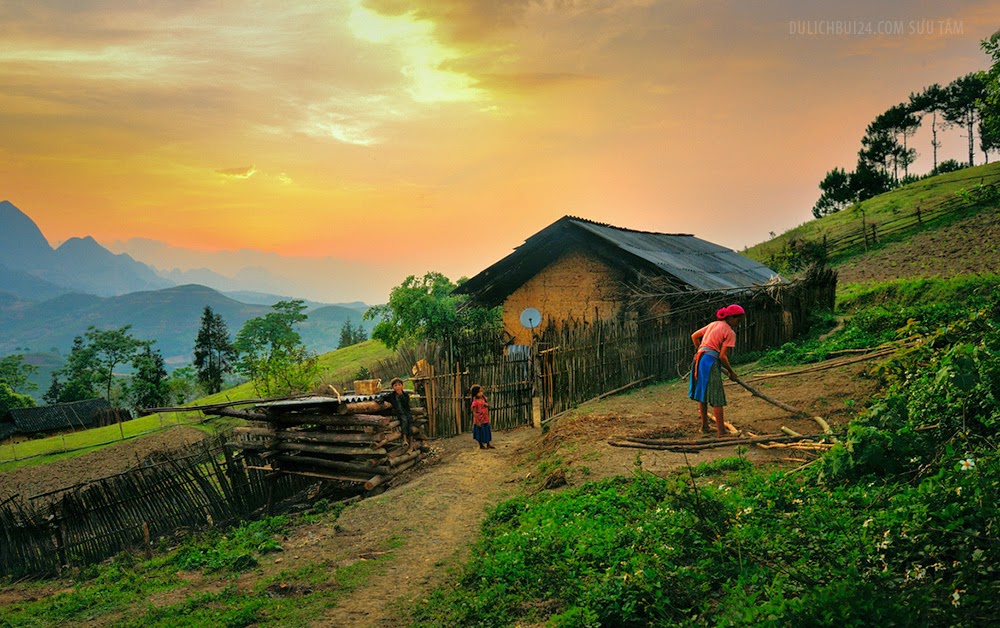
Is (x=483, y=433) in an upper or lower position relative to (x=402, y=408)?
lower

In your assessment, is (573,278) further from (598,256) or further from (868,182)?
(868,182)

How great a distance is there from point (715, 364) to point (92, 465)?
3348 cm

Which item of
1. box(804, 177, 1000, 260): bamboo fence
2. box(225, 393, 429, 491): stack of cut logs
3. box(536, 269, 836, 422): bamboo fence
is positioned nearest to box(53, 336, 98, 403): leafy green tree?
box(225, 393, 429, 491): stack of cut logs

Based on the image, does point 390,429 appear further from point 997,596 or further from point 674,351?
point 997,596

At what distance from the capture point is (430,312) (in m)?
16.8

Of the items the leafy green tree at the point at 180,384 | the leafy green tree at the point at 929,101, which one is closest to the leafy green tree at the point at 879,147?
the leafy green tree at the point at 929,101

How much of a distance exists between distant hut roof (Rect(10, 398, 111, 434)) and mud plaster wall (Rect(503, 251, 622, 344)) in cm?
4791

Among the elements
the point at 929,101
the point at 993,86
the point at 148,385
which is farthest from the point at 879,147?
the point at 148,385

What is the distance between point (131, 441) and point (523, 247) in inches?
1128

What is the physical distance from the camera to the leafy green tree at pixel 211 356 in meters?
61.9

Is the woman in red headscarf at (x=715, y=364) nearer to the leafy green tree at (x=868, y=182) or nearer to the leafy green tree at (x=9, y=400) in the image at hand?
the leafy green tree at (x=868, y=182)

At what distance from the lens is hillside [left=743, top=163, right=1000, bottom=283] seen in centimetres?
2672

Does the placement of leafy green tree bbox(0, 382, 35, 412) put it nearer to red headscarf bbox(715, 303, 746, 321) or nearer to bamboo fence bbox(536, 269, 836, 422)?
bamboo fence bbox(536, 269, 836, 422)

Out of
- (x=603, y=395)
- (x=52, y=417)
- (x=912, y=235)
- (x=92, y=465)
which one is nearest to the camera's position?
(x=603, y=395)
